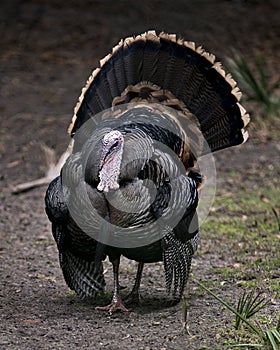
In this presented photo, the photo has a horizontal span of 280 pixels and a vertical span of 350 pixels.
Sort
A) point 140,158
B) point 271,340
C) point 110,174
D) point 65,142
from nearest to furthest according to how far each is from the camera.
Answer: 1. point 271,340
2. point 110,174
3. point 140,158
4. point 65,142

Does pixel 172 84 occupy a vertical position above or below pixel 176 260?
above

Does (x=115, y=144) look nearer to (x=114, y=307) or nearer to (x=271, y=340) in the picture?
(x=114, y=307)

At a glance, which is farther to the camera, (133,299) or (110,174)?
(133,299)

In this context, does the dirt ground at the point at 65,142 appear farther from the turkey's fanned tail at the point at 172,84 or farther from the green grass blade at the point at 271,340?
the turkey's fanned tail at the point at 172,84

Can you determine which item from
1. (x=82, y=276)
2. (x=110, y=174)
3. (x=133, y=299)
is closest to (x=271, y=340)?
(x=110, y=174)

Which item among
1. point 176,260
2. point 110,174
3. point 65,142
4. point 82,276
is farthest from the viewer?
point 65,142

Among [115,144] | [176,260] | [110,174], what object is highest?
[115,144]

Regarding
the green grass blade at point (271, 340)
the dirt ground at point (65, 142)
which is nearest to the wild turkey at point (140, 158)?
the dirt ground at point (65, 142)

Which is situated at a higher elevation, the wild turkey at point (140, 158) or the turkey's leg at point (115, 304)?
the wild turkey at point (140, 158)

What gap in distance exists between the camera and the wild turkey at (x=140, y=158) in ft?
15.5

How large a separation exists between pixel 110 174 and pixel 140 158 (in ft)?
1.00

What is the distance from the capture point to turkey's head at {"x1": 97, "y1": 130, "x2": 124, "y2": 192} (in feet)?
15.1

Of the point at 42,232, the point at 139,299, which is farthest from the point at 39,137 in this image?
the point at 139,299

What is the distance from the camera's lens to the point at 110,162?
4.63 m
